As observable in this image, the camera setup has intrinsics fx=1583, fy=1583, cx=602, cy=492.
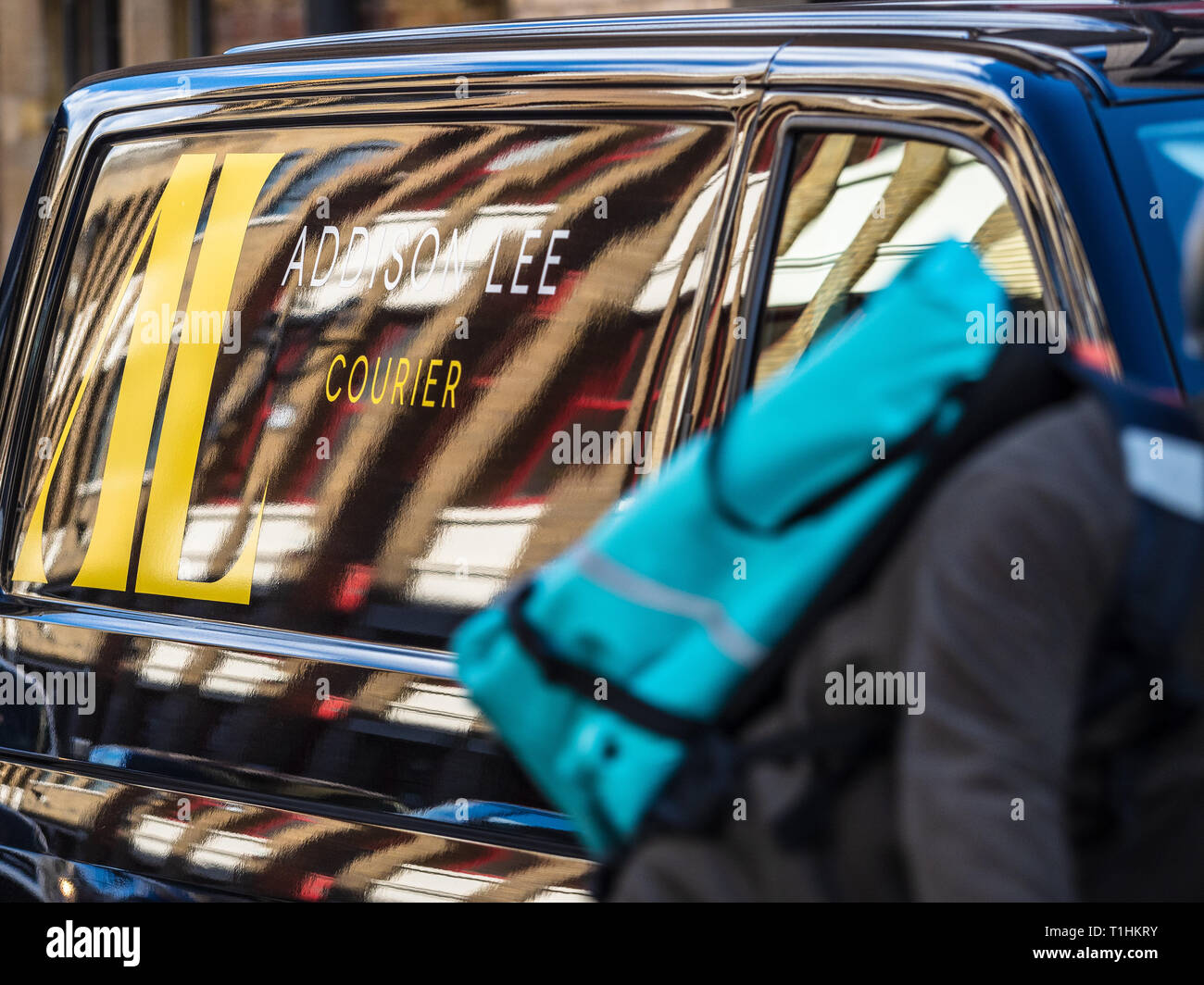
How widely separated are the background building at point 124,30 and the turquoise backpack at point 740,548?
25.0 ft

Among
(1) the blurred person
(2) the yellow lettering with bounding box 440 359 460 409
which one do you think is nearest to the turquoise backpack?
(1) the blurred person

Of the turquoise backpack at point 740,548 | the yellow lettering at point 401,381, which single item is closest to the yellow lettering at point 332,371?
the yellow lettering at point 401,381

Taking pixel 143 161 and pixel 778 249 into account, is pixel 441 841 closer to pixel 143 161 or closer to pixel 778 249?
pixel 778 249

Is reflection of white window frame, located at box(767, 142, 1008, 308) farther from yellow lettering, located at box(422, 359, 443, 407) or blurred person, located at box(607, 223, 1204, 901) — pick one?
blurred person, located at box(607, 223, 1204, 901)

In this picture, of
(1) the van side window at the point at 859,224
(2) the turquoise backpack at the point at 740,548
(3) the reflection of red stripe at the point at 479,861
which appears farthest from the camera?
(3) the reflection of red stripe at the point at 479,861

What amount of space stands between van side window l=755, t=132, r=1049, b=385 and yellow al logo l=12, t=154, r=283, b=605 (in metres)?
0.97

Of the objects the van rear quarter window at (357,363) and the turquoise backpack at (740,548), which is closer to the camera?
the turquoise backpack at (740,548)

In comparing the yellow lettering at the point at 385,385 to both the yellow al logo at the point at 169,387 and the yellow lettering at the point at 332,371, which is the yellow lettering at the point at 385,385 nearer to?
the yellow lettering at the point at 332,371

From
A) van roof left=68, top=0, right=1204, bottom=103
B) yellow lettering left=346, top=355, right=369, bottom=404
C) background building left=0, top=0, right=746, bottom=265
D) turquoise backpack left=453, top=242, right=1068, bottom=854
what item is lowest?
turquoise backpack left=453, top=242, right=1068, bottom=854

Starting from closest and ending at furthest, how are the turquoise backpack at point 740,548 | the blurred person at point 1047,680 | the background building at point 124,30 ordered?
the blurred person at point 1047,680 → the turquoise backpack at point 740,548 → the background building at point 124,30

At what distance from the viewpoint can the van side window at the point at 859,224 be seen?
6.18 feet

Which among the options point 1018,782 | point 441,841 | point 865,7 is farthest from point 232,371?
point 1018,782

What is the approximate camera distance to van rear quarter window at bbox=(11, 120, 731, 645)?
215 cm

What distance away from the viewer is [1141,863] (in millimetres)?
1240
